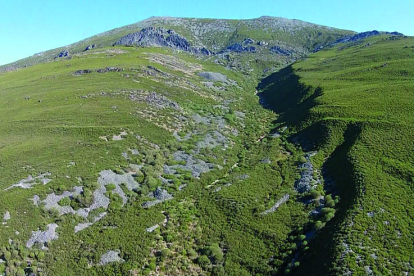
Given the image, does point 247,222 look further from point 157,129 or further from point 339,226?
point 157,129

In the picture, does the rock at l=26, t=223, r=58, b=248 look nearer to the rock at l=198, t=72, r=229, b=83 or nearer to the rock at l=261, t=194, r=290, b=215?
the rock at l=261, t=194, r=290, b=215

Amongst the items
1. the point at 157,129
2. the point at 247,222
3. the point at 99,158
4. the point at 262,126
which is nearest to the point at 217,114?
the point at 262,126

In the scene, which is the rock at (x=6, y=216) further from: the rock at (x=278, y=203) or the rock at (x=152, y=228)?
the rock at (x=278, y=203)

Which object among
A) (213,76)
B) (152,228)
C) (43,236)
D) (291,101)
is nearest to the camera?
(43,236)

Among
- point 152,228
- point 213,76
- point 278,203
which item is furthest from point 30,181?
point 213,76

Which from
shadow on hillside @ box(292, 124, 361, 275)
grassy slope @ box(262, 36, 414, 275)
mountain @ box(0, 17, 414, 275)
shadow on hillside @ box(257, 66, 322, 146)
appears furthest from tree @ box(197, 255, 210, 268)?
shadow on hillside @ box(257, 66, 322, 146)

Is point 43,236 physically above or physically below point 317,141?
above

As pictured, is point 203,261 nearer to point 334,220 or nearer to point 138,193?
point 138,193
